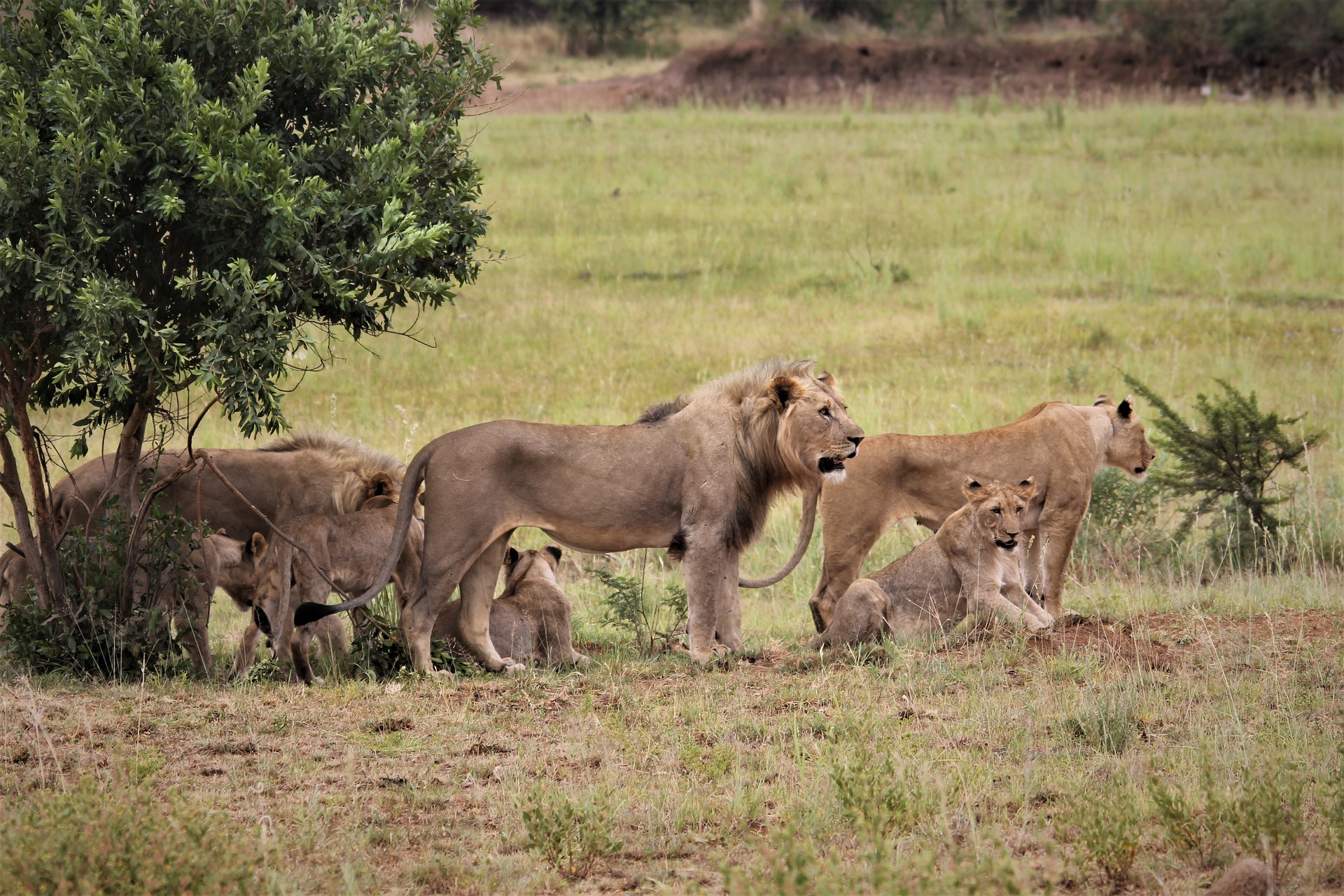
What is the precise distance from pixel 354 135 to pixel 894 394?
10.5m

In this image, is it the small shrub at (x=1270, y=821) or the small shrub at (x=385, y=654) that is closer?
the small shrub at (x=1270, y=821)

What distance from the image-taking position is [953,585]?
959cm

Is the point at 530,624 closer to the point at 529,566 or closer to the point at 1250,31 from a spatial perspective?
the point at 529,566

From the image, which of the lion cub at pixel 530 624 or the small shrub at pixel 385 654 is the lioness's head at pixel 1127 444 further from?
the small shrub at pixel 385 654

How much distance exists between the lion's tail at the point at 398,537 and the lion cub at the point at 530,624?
0.57m

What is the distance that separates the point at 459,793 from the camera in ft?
22.2

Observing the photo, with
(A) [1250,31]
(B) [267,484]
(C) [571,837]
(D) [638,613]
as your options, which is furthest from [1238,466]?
(A) [1250,31]

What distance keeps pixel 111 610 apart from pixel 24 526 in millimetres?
718

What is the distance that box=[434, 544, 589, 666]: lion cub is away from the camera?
31.5 feet

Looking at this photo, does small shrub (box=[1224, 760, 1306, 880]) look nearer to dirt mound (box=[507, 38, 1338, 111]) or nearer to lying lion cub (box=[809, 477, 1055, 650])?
lying lion cub (box=[809, 477, 1055, 650])

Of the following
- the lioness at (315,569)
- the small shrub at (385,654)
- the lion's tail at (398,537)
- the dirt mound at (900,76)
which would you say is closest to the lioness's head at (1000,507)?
the small shrub at (385,654)

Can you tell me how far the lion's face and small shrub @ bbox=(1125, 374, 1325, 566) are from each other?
15.4 ft

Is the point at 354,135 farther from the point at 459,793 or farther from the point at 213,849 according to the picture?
the point at 213,849

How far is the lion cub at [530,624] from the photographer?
9602 millimetres
